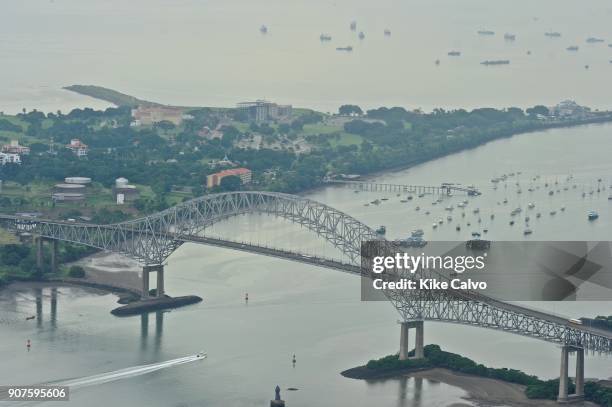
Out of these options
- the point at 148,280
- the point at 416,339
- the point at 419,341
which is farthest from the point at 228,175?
the point at 419,341

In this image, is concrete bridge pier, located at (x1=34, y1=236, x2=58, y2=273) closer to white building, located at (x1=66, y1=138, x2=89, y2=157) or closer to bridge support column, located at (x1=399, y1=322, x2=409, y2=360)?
bridge support column, located at (x1=399, y1=322, x2=409, y2=360)

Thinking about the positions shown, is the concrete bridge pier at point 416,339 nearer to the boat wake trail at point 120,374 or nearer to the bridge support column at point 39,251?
the boat wake trail at point 120,374

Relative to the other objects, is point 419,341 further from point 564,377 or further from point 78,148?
point 78,148

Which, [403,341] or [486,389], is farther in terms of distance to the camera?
[403,341]

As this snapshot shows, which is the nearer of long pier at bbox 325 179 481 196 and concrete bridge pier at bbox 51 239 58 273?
concrete bridge pier at bbox 51 239 58 273

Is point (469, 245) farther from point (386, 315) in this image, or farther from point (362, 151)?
point (362, 151)

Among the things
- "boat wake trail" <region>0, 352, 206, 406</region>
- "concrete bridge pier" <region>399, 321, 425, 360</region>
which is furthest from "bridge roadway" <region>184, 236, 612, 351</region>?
"boat wake trail" <region>0, 352, 206, 406</region>

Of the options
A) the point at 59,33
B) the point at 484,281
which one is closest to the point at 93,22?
the point at 59,33
